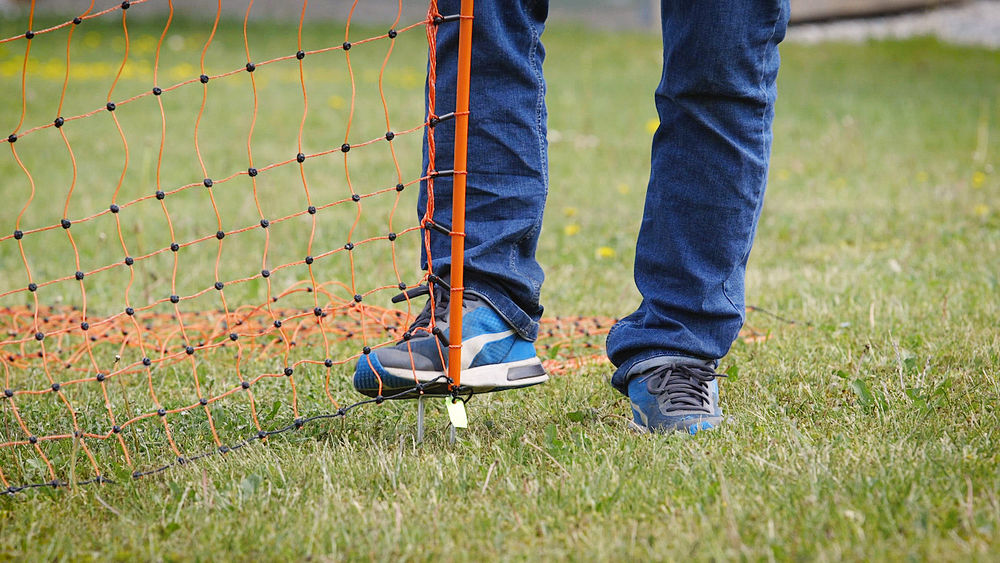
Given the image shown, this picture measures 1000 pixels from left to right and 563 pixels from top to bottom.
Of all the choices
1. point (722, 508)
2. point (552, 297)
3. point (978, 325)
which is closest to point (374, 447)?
point (722, 508)

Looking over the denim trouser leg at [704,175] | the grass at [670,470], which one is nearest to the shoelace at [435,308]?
the grass at [670,470]

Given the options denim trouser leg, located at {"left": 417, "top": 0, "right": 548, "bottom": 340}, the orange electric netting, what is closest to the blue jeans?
denim trouser leg, located at {"left": 417, "top": 0, "right": 548, "bottom": 340}

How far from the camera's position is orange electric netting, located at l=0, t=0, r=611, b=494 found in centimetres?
196

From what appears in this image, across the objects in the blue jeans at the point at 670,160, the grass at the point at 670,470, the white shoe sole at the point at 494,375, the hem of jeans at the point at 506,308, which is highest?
the blue jeans at the point at 670,160

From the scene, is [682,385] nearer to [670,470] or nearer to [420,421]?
[670,470]

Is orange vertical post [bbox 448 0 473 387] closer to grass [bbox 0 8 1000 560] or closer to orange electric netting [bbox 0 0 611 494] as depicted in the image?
orange electric netting [bbox 0 0 611 494]

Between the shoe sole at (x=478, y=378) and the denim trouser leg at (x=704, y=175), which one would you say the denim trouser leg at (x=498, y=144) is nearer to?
the shoe sole at (x=478, y=378)

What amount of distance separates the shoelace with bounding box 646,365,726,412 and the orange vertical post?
0.43 m

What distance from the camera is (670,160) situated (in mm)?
1912

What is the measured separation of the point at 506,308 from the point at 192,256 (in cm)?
247

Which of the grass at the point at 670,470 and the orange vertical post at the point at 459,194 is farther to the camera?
the orange vertical post at the point at 459,194

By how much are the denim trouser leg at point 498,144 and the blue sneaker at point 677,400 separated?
1.07ft

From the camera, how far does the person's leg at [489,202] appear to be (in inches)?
72.3

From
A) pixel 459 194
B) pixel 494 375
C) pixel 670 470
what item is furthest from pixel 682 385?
pixel 459 194
